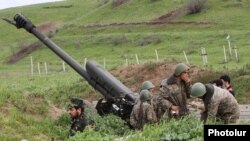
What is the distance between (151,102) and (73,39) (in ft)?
158

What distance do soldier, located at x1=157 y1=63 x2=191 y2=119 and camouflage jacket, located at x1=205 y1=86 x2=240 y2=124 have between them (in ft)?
3.46

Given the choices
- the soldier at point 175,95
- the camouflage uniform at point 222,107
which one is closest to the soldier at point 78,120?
the soldier at point 175,95

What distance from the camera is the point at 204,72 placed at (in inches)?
1059

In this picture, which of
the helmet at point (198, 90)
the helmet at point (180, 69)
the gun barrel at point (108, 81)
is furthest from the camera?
the gun barrel at point (108, 81)

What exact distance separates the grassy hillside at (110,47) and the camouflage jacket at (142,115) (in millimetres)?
2570

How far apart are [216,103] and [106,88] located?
5916 mm

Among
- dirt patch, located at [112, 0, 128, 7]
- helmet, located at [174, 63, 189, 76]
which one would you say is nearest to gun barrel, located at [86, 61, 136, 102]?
helmet, located at [174, 63, 189, 76]

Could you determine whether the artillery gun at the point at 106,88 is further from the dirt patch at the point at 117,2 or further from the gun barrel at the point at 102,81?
the dirt patch at the point at 117,2

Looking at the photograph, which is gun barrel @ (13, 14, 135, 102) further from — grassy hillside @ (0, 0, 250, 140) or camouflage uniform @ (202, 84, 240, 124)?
camouflage uniform @ (202, 84, 240, 124)

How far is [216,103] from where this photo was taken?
10.6 meters

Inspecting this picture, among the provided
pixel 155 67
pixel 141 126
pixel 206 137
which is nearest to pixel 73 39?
pixel 155 67

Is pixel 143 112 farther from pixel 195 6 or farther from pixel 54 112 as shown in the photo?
pixel 195 6

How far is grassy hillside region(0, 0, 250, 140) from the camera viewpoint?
53.2 feet

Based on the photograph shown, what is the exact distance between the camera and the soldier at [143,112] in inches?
483
